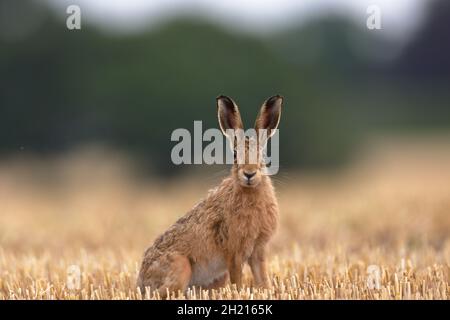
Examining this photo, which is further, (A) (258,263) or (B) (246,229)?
(A) (258,263)

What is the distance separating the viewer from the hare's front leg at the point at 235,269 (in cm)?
782

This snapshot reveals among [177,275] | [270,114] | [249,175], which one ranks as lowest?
[177,275]

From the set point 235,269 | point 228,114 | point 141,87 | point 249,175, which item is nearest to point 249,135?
point 228,114

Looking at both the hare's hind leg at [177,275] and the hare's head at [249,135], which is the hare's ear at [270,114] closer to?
the hare's head at [249,135]

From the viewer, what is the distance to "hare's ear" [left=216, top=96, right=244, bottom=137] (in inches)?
301

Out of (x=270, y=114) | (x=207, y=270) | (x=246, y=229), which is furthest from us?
(x=207, y=270)

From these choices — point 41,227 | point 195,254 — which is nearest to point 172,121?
point 41,227

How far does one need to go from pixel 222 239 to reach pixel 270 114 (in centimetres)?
125

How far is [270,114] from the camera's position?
7660mm

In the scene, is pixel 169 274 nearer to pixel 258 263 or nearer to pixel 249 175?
pixel 258 263

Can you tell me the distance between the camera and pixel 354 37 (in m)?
66.6

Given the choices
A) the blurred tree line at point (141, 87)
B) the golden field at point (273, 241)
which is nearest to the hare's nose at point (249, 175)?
the golden field at point (273, 241)

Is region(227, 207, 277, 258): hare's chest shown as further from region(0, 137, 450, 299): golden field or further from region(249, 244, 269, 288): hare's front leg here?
region(0, 137, 450, 299): golden field
